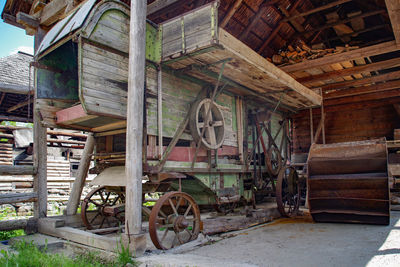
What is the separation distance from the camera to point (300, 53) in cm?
890

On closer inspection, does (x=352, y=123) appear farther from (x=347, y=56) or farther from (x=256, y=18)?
(x=256, y=18)

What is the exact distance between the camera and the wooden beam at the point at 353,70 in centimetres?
816

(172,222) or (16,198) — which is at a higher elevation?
(16,198)

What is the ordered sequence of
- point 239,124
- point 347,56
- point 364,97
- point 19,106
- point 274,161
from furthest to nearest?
1. point 19,106
2. point 364,97
3. point 274,161
4. point 239,124
5. point 347,56

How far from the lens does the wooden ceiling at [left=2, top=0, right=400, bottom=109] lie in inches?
289

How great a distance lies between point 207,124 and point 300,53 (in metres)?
4.07

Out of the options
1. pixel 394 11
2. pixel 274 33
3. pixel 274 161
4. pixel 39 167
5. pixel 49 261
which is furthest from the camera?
pixel 274 33

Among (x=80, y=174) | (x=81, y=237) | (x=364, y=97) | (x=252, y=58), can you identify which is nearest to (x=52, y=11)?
(x=80, y=174)

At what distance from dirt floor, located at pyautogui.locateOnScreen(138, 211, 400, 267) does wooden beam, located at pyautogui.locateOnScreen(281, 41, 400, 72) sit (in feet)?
12.3

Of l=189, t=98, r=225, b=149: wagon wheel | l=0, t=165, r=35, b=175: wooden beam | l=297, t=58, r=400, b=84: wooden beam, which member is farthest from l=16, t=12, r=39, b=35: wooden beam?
l=297, t=58, r=400, b=84: wooden beam

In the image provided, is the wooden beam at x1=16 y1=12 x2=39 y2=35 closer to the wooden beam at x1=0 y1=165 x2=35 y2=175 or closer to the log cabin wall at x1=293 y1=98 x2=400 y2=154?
the wooden beam at x1=0 y1=165 x2=35 y2=175

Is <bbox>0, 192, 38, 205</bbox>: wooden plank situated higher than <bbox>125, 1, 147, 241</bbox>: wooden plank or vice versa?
<bbox>125, 1, 147, 241</bbox>: wooden plank

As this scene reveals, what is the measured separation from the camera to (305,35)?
1018cm

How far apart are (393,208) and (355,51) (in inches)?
169
